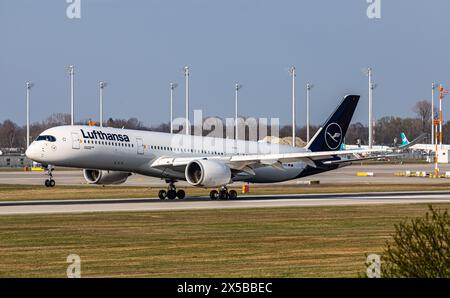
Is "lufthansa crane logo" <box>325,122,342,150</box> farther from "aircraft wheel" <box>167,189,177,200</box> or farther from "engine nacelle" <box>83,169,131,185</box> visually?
"engine nacelle" <box>83,169,131,185</box>

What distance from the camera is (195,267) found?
26.8m

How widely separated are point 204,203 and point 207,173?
2335 mm

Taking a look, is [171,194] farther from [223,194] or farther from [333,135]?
[333,135]

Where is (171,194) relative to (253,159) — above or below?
below

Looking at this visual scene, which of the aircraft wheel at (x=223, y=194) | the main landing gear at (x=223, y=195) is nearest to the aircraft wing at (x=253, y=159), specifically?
the main landing gear at (x=223, y=195)

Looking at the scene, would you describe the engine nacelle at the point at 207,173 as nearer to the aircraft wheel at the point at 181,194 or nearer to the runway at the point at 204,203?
the runway at the point at 204,203

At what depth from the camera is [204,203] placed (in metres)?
58.8

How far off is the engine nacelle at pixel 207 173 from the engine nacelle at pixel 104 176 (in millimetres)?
5946

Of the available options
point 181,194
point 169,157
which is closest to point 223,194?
point 181,194

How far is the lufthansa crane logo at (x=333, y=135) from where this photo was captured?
238ft

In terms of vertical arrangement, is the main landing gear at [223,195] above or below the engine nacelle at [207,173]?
below

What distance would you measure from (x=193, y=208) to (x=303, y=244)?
19930 mm
